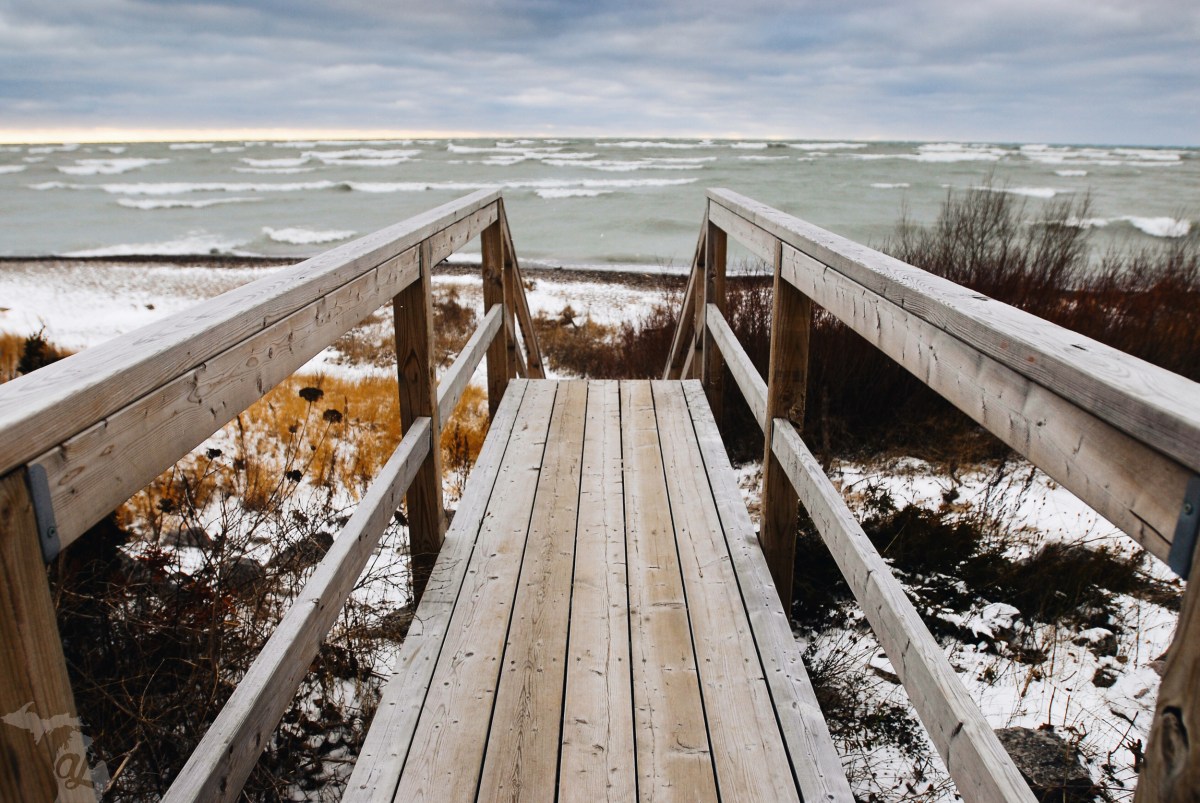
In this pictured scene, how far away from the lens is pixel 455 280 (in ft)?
52.9

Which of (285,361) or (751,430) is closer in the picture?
(285,361)

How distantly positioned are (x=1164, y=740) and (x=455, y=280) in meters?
15.9

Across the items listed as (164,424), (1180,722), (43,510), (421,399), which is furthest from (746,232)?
(43,510)

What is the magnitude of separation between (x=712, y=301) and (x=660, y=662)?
2.93 metres

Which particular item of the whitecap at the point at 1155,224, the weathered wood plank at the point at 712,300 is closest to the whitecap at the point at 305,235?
the weathered wood plank at the point at 712,300

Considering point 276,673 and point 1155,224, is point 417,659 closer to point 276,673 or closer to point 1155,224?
point 276,673

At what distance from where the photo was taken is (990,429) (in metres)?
1.21

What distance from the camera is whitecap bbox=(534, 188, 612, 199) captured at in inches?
1412

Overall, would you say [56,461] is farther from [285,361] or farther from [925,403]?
[925,403]

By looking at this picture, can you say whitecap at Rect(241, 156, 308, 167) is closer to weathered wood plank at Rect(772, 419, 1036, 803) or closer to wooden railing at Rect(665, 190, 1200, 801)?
wooden railing at Rect(665, 190, 1200, 801)

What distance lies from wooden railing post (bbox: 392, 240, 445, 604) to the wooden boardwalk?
109 millimetres

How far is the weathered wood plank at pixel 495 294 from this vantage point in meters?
4.65

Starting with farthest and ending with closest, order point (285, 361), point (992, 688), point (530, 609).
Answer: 1. point (992, 688)
2. point (530, 609)
3. point (285, 361)

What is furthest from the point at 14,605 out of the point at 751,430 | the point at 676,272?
the point at 676,272
